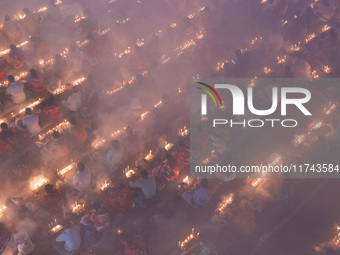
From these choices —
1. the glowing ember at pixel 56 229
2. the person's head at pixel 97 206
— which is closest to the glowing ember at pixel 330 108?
the person's head at pixel 97 206

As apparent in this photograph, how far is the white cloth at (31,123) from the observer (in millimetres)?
10273

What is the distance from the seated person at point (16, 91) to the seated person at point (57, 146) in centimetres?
252

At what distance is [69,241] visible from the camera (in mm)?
8508

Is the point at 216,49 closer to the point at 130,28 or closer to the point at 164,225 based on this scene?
the point at 130,28

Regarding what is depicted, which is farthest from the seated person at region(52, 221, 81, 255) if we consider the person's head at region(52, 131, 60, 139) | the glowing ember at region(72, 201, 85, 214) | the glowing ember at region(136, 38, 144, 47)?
the glowing ember at region(136, 38, 144, 47)

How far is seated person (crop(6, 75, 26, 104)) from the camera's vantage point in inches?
427

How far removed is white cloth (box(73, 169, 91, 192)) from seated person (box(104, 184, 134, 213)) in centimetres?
102

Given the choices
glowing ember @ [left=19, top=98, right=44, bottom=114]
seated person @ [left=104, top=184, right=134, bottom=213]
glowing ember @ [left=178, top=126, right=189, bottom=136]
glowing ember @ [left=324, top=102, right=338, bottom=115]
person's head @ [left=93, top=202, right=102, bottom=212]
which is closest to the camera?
person's head @ [left=93, top=202, right=102, bottom=212]

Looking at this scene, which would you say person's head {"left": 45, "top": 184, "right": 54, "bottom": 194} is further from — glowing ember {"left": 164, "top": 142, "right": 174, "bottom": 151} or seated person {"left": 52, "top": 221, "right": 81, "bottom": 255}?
glowing ember {"left": 164, "top": 142, "right": 174, "bottom": 151}

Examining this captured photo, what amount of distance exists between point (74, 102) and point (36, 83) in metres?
1.62

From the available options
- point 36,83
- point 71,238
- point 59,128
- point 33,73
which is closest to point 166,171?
Result: point 71,238

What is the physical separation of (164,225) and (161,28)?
10446 mm

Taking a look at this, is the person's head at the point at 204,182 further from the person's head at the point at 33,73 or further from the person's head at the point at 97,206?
the person's head at the point at 33,73

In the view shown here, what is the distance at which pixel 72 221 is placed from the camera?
942 centimetres
